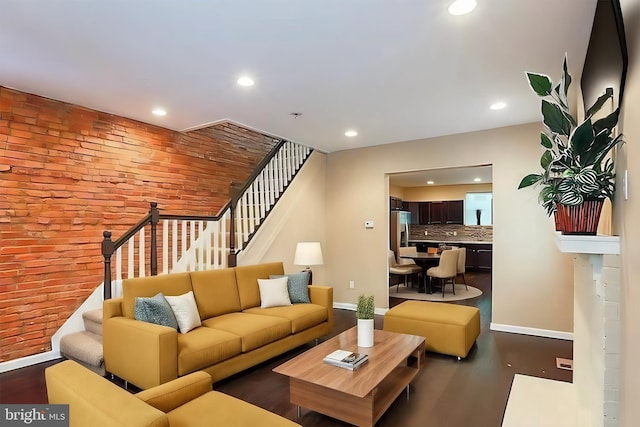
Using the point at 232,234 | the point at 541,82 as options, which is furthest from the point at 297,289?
the point at 541,82

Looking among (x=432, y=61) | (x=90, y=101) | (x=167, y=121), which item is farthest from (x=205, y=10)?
(x=167, y=121)

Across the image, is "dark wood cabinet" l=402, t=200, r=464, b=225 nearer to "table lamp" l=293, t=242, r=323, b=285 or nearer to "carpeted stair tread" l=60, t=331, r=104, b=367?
"table lamp" l=293, t=242, r=323, b=285

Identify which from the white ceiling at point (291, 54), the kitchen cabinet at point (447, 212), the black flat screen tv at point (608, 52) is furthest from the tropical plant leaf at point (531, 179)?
the kitchen cabinet at point (447, 212)

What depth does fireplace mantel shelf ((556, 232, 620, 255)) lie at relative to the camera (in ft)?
5.34

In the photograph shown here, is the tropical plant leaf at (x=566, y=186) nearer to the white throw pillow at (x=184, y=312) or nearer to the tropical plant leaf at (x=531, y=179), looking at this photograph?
the tropical plant leaf at (x=531, y=179)

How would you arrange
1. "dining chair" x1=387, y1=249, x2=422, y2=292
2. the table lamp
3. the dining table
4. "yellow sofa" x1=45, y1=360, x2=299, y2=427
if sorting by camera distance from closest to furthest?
1. "yellow sofa" x1=45, y1=360, x2=299, y2=427
2. the table lamp
3. the dining table
4. "dining chair" x1=387, y1=249, x2=422, y2=292

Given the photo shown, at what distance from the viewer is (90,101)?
12.4ft

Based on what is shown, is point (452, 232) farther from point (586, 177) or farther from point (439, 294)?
point (586, 177)

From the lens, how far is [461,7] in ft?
7.00

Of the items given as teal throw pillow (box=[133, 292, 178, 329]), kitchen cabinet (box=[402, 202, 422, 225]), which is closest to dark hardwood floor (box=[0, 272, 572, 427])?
teal throw pillow (box=[133, 292, 178, 329])

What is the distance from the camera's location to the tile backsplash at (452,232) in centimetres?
1032

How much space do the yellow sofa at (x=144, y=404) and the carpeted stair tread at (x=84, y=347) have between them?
5.93 feet

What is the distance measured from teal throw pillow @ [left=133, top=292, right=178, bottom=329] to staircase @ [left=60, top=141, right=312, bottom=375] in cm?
70

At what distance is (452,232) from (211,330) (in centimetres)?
902
